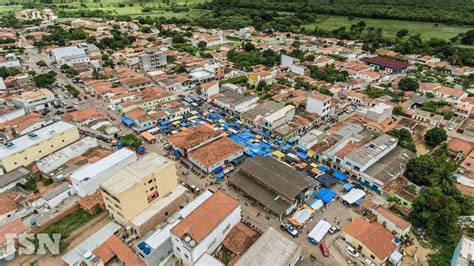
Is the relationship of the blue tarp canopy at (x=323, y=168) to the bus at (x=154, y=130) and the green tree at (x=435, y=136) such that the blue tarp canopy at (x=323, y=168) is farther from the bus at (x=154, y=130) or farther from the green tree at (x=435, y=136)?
the bus at (x=154, y=130)

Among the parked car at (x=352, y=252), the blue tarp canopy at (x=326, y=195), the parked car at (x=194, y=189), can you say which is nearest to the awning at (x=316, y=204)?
the blue tarp canopy at (x=326, y=195)

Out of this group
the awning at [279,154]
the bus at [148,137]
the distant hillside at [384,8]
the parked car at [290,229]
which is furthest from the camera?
the distant hillside at [384,8]

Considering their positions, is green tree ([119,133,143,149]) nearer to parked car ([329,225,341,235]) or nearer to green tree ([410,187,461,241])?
parked car ([329,225,341,235])

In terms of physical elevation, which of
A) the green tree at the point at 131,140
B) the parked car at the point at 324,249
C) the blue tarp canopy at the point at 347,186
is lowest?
the parked car at the point at 324,249

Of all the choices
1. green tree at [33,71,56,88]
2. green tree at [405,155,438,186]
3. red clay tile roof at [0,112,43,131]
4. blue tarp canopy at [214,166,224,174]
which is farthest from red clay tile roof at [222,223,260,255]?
green tree at [33,71,56,88]

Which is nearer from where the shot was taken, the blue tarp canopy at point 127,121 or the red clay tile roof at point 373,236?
the red clay tile roof at point 373,236

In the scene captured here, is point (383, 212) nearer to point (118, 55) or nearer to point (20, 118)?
point (20, 118)

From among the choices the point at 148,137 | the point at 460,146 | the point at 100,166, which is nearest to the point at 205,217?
the point at 100,166
